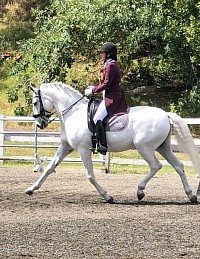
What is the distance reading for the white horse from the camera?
12008mm

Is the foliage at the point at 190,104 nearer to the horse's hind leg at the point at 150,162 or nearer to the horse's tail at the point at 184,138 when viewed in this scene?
the horse's tail at the point at 184,138

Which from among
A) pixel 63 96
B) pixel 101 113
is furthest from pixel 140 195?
pixel 63 96

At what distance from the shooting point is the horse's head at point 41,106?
12.6 meters

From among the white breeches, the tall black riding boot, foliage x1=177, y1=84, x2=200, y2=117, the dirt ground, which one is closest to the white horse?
the tall black riding boot

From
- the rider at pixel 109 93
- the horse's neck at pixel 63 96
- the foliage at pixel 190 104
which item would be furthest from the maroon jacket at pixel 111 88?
the foliage at pixel 190 104

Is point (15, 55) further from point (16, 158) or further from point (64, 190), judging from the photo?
point (64, 190)

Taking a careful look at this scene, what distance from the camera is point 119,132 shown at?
39.3 feet

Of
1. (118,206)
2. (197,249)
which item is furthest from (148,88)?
(197,249)

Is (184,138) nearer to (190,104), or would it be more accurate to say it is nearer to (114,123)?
(114,123)

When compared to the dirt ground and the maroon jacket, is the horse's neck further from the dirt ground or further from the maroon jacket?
the dirt ground

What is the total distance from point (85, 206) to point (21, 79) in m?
16.4

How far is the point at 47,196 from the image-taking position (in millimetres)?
12641

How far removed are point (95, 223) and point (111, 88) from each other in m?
2.96

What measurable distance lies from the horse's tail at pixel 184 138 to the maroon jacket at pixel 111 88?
1.01 m
